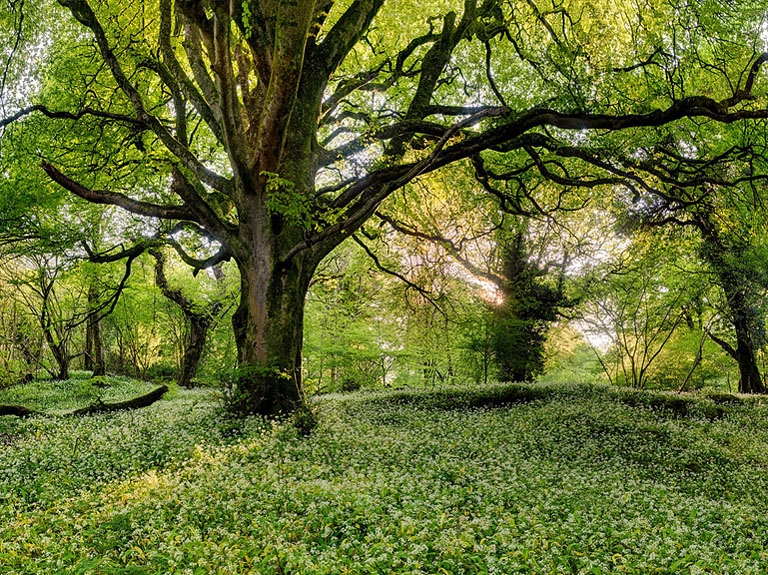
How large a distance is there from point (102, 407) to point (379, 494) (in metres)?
10.0

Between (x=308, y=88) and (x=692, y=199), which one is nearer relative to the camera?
(x=308, y=88)

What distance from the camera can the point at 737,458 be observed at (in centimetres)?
1048

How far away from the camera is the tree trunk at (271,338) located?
10414mm

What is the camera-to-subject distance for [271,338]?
10484 mm

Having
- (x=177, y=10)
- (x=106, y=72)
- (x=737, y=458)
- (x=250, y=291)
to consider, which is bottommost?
(x=737, y=458)

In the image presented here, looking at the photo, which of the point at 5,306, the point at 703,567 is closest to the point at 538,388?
the point at 703,567

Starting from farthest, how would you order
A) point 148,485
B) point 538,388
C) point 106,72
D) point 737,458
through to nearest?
1. point 538,388
2. point 106,72
3. point 737,458
4. point 148,485

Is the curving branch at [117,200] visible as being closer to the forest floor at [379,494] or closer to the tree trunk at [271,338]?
the tree trunk at [271,338]

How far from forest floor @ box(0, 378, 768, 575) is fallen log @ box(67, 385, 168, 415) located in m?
0.56

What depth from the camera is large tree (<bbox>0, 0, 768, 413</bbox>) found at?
9.48 meters

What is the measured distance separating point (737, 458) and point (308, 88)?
1131cm

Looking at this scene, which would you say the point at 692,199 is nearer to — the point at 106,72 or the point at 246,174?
the point at 246,174

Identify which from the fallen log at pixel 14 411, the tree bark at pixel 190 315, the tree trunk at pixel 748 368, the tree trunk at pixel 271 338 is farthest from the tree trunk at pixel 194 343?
the tree trunk at pixel 748 368

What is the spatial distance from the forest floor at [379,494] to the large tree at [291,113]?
2238 mm
